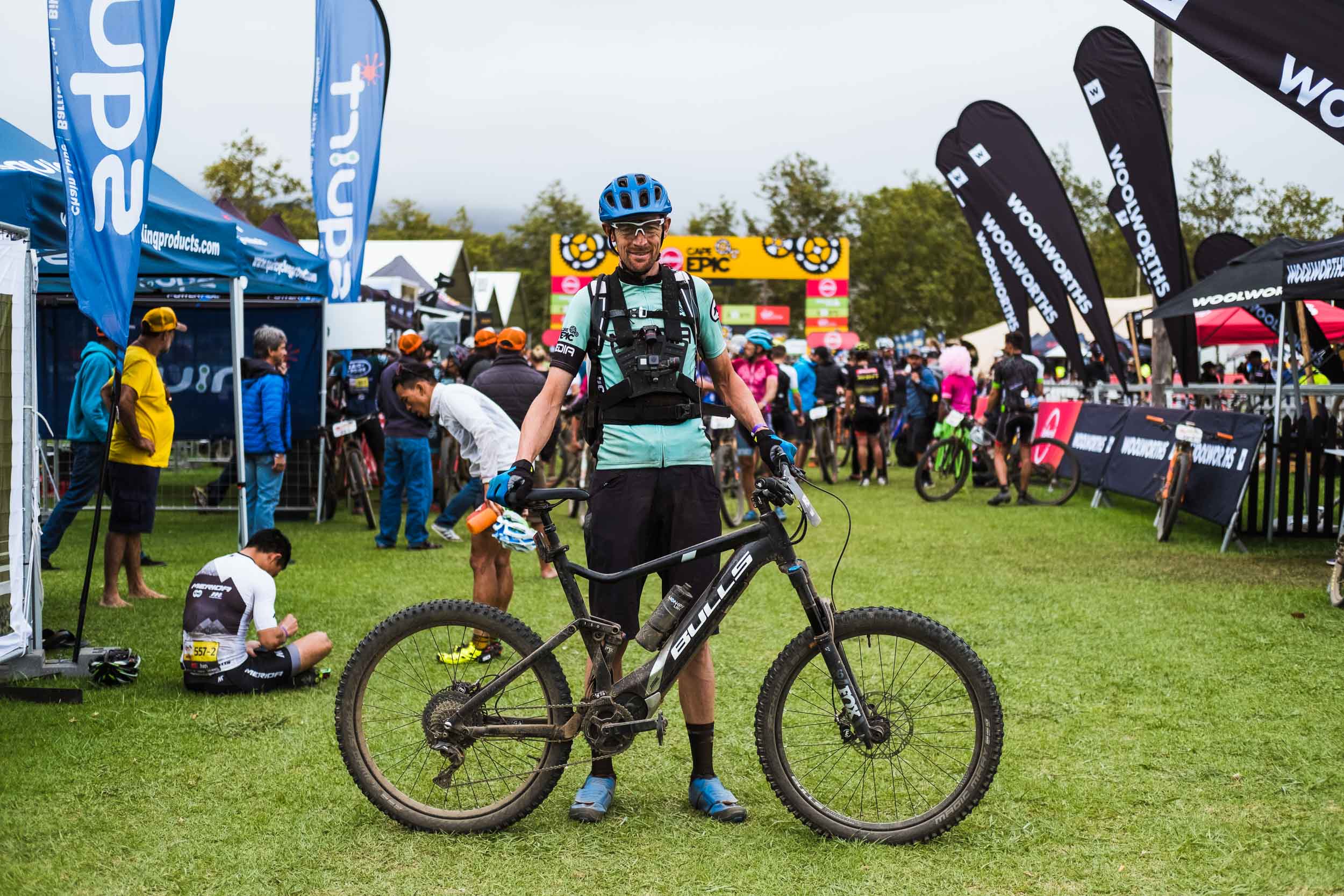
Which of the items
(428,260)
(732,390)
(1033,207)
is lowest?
(732,390)

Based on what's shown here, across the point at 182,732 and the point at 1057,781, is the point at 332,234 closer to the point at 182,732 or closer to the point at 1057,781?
the point at 182,732

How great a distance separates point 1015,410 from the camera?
15.3 meters

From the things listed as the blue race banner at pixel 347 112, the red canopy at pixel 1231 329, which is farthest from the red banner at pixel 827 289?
the blue race banner at pixel 347 112

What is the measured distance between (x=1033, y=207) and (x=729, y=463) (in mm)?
6079

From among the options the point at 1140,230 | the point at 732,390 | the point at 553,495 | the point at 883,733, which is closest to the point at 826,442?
the point at 1140,230

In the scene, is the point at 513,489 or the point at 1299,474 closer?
the point at 513,489

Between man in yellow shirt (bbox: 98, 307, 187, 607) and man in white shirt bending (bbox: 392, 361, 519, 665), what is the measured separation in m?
2.22

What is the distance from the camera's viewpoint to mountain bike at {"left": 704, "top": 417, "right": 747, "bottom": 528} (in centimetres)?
1266

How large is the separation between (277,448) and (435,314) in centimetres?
1291

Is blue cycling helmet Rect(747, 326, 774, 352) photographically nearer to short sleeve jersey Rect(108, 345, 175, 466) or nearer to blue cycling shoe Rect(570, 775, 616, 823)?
short sleeve jersey Rect(108, 345, 175, 466)

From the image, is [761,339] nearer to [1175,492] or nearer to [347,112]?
[1175,492]

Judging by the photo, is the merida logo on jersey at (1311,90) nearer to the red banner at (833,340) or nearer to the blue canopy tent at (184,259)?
the blue canopy tent at (184,259)

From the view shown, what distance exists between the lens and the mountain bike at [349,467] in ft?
42.0

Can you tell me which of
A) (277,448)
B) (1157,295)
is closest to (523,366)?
(277,448)
